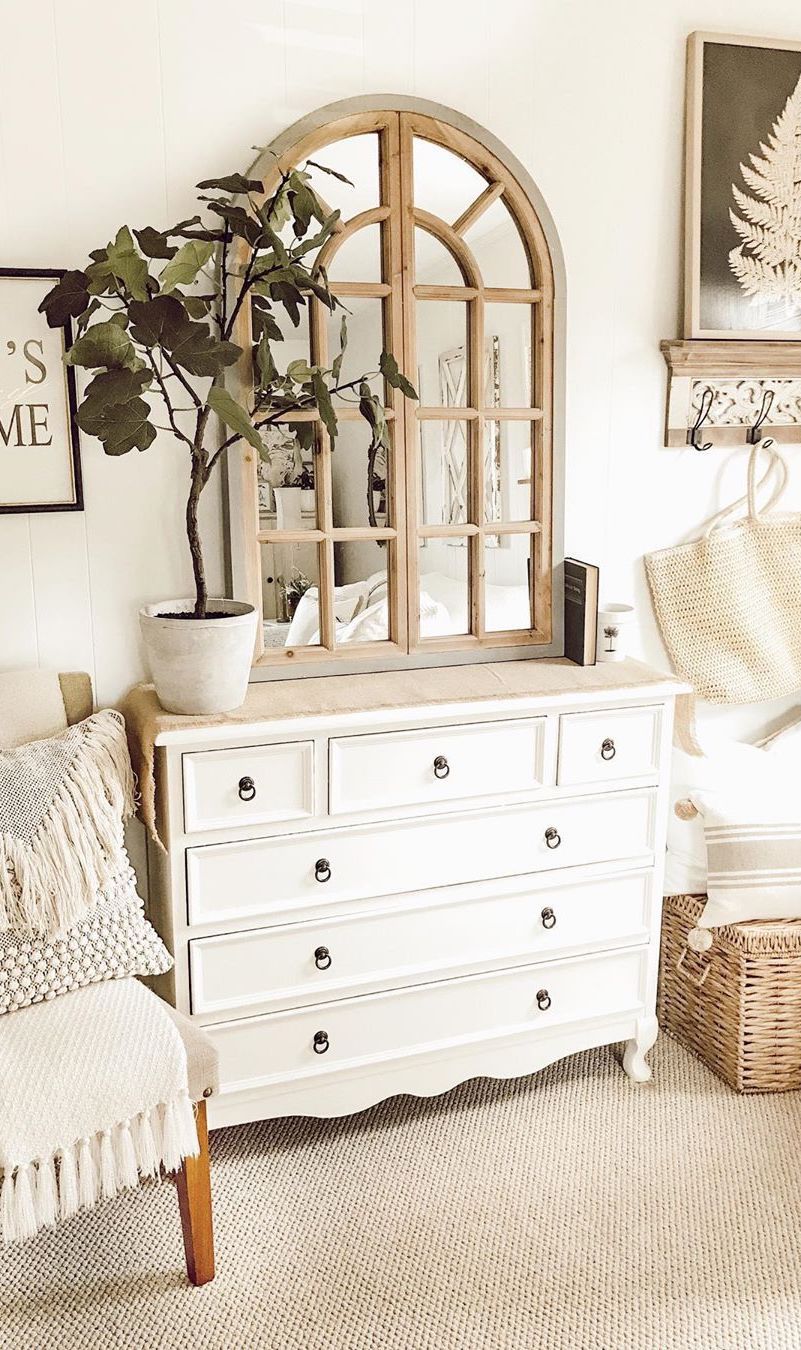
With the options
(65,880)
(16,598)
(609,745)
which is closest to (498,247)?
(609,745)

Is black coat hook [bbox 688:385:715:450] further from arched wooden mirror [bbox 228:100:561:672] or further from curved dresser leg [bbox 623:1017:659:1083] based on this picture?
curved dresser leg [bbox 623:1017:659:1083]

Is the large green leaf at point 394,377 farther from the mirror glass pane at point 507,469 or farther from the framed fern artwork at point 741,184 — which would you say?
the framed fern artwork at point 741,184

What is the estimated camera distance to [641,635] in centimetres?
264

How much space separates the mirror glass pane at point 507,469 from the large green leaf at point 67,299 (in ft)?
2.90

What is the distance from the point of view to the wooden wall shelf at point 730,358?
2.49 m

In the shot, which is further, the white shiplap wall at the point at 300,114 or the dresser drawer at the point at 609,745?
the dresser drawer at the point at 609,745

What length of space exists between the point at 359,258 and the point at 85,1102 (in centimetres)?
160

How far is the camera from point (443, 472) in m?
2.34

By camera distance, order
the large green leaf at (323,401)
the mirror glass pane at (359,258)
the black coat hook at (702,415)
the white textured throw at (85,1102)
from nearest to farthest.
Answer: the white textured throw at (85,1102) < the large green leaf at (323,401) < the mirror glass pane at (359,258) < the black coat hook at (702,415)

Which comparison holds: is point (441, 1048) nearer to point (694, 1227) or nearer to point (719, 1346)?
point (694, 1227)

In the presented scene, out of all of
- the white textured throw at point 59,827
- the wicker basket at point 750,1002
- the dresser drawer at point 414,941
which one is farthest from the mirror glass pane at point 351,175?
the wicker basket at point 750,1002

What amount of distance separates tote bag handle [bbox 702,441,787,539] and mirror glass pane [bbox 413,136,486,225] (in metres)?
0.89

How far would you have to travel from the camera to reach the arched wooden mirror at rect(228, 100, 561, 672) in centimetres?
220

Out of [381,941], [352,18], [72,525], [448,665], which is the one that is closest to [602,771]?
[448,665]
